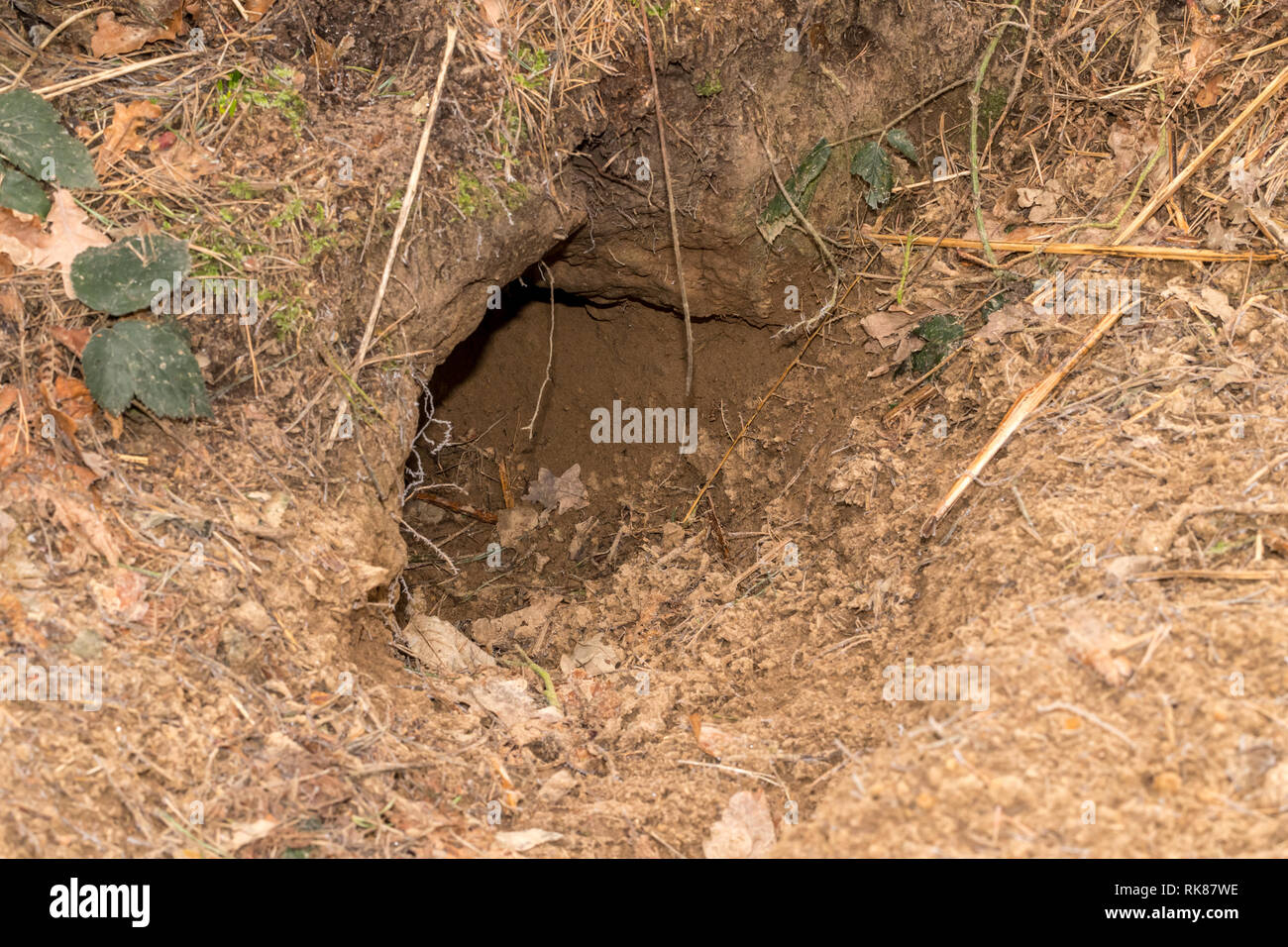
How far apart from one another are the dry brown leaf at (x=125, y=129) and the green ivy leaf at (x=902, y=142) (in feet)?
7.68

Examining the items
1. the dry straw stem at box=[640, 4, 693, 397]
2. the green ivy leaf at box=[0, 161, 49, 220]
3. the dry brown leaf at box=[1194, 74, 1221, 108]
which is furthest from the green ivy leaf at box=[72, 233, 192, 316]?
the dry brown leaf at box=[1194, 74, 1221, 108]

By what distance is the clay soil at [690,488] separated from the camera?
193 cm

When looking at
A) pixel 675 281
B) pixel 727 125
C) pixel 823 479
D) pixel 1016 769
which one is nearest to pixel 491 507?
pixel 675 281

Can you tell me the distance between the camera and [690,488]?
146 inches

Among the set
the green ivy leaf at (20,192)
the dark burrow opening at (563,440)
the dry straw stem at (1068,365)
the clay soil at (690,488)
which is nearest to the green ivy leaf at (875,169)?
the clay soil at (690,488)

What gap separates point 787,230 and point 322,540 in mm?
1947

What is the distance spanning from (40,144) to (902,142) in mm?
2630

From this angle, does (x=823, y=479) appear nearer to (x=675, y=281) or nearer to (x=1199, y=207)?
(x=675, y=281)

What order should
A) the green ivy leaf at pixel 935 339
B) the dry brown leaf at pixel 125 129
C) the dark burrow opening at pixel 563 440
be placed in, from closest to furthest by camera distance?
the dry brown leaf at pixel 125 129, the green ivy leaf at pixel 935 339, the dark burrow opening at pixel 563 440

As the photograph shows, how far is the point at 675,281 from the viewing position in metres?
3.58

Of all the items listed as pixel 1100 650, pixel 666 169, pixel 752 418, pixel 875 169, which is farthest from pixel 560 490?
pixel 1100 650

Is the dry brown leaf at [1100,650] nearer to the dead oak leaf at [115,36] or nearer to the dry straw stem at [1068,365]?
the dry straw stem at [1068,365]

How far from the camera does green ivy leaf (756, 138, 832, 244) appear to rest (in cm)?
325

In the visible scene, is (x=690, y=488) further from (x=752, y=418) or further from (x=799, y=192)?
Answer: (x=799, y=192)
